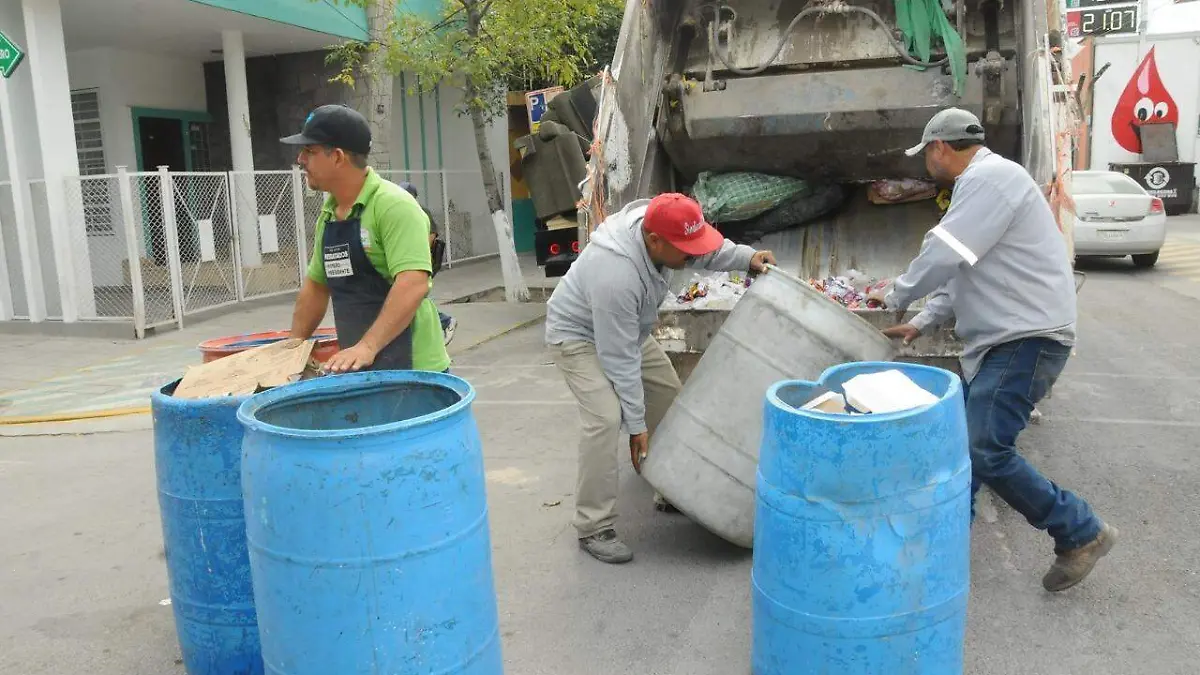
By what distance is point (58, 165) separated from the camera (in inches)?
376

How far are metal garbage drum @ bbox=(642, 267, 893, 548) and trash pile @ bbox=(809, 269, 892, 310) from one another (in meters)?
1.20

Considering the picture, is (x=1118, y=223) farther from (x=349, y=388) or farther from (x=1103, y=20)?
(x=349, y=388)

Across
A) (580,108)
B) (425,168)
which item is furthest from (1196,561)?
(425,168)

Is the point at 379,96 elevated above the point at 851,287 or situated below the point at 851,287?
above

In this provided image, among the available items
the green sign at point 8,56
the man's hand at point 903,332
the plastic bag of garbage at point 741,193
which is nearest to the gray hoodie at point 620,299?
the man's hand at point 903,332

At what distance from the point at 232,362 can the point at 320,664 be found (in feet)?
3.64

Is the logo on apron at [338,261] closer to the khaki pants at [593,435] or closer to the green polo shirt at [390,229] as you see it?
the green polo shirt at [390,229]

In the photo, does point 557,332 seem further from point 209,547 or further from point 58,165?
point 58,165

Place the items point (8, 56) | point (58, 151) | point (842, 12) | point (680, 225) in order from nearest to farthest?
point (680, 225) < point (842, 12) < point (8, 56) < point (58, 151)

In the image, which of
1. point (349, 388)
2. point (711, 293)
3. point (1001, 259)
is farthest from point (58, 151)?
point (1001, 259)

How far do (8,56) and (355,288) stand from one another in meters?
5.51

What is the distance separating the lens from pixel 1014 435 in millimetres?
3293

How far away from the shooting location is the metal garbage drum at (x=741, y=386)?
3375 mm

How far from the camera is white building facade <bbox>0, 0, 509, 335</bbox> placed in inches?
374
